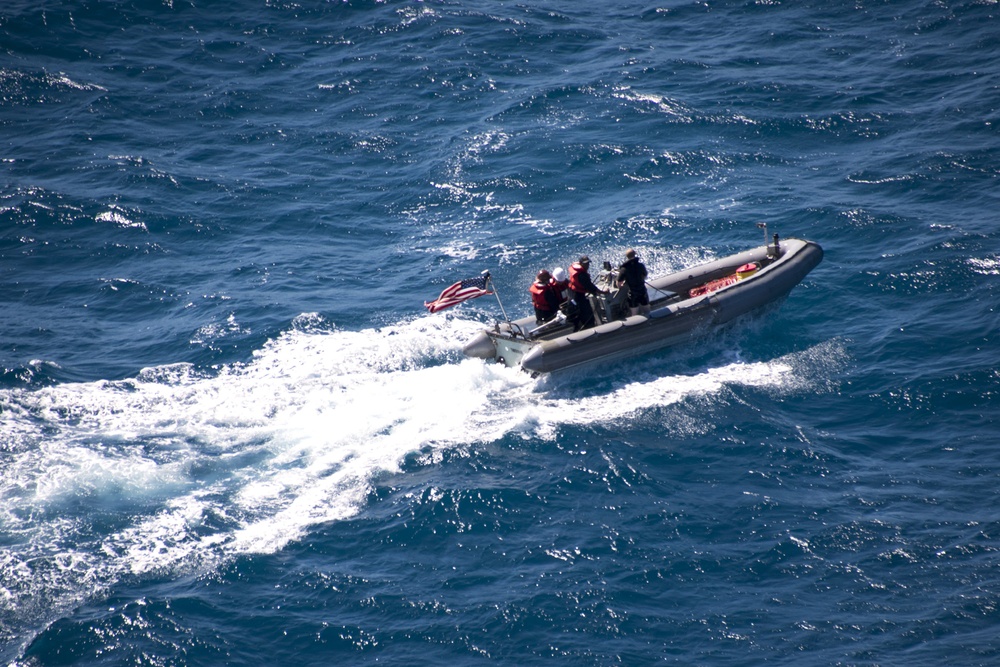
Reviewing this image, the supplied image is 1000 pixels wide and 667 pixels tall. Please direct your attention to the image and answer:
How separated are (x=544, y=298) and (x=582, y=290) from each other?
2.78ft

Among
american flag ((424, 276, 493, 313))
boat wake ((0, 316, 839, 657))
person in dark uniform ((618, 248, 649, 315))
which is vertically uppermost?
american flag ((424, 276, 493, 313))

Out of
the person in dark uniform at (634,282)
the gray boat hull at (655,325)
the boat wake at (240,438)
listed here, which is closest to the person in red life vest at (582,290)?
the gray boat hull at (655,325)

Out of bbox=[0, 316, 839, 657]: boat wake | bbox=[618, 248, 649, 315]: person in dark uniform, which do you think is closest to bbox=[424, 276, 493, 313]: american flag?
bbox=[0, 316, 839, 657]: boat wake

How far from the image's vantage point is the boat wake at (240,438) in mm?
15180

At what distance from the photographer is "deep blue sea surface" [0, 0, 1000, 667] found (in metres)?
14.0

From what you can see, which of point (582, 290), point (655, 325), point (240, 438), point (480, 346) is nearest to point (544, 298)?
point (582, 290)

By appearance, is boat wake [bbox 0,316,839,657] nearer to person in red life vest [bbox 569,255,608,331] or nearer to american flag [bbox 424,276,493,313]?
american flag [bbox 424,276,493,313]

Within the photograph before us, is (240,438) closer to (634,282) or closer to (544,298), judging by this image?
(544,298)

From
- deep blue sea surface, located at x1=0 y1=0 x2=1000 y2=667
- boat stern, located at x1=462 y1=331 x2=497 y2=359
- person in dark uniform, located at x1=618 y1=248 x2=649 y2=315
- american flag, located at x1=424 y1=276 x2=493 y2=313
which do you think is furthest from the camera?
person in dark uniform, located at x1=618 y1=248 x2=649 y2=315

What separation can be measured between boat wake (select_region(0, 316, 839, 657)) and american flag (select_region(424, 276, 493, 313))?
56.8 inches

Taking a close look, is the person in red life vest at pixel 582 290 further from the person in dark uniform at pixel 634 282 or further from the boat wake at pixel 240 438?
the boat wake at pixel 240 438

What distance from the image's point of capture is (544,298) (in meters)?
20.1

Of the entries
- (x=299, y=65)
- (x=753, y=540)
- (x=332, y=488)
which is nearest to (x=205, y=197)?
(x=299, y=65)

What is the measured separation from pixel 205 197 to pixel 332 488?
45.1 ft
